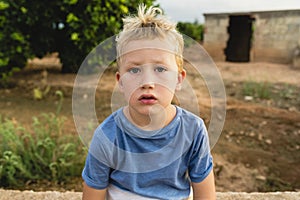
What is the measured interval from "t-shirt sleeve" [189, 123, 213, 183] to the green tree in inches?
123

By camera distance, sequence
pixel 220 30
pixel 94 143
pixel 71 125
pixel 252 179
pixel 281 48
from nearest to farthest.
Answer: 1. pixel 94 143
2. pixel 252 179
3. pixel 71 125
4. pixel 281 48
5. pixel 220 30

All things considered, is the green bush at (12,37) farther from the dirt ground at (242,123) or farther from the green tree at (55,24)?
the dirt ground at (242,123)

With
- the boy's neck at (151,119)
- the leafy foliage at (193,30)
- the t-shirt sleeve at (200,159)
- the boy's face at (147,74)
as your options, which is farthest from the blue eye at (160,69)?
the leafy foliage at (193,30)

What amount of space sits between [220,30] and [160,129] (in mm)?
9384

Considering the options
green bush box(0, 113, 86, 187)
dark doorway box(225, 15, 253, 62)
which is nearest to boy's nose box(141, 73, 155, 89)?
green bush box(0, 113, 86, 187)

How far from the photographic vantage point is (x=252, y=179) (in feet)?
9.09

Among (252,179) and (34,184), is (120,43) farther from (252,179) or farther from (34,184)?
(252,179)

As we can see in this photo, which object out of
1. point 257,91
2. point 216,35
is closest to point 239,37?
point 216,35

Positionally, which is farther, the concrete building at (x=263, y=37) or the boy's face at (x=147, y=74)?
the concrete building at (x=263, y=37)

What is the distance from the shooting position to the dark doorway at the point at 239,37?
11.1m

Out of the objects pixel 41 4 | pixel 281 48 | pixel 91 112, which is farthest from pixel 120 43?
pixel 281 48

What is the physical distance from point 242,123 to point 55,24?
302cm

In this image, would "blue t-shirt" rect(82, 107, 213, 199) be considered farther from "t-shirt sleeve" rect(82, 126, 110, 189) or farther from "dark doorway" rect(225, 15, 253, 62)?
"dark doorway" rect(225, 15, 253, 62)

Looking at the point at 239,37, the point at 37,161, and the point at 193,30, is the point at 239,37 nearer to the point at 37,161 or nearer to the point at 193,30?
the point at 193,30
